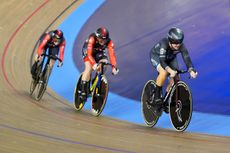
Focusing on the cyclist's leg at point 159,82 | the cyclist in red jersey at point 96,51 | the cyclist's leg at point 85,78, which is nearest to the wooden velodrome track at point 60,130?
the cyclist's leg at point 85,78

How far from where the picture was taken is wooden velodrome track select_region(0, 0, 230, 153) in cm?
627

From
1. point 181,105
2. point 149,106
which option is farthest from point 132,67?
point 181,105

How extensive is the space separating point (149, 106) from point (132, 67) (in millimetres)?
2617

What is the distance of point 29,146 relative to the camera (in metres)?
6.12

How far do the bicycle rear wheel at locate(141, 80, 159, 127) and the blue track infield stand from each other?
0.27 m

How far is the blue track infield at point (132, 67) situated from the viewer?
26.8 feet

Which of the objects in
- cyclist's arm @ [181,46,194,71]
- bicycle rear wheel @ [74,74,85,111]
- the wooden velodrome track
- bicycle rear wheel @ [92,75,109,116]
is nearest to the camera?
the wooden velodrome track

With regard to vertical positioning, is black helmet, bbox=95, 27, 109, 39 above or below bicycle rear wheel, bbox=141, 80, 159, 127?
above

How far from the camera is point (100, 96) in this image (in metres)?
8.42

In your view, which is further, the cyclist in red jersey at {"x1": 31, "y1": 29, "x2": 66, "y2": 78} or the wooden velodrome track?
the cyclist in red jersey at {"x1": 31, "y1": 29, "x2": 66, "y2": 78}

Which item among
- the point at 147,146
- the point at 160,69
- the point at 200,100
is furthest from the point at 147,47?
the point at 147,146

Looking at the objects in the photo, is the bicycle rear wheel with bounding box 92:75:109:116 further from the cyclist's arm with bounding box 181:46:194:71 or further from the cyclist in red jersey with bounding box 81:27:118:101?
the cyclist's arm with bounding box 181:46:194:71

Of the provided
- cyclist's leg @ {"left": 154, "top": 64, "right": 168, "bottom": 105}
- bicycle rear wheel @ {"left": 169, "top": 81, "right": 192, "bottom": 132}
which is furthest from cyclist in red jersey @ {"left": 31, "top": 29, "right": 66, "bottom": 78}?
bicycle rear wheel @ {"left": 169, "top": 81, "right": 192, "bottom": 132}

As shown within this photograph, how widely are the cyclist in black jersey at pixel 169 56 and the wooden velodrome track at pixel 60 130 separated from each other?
0.69m
